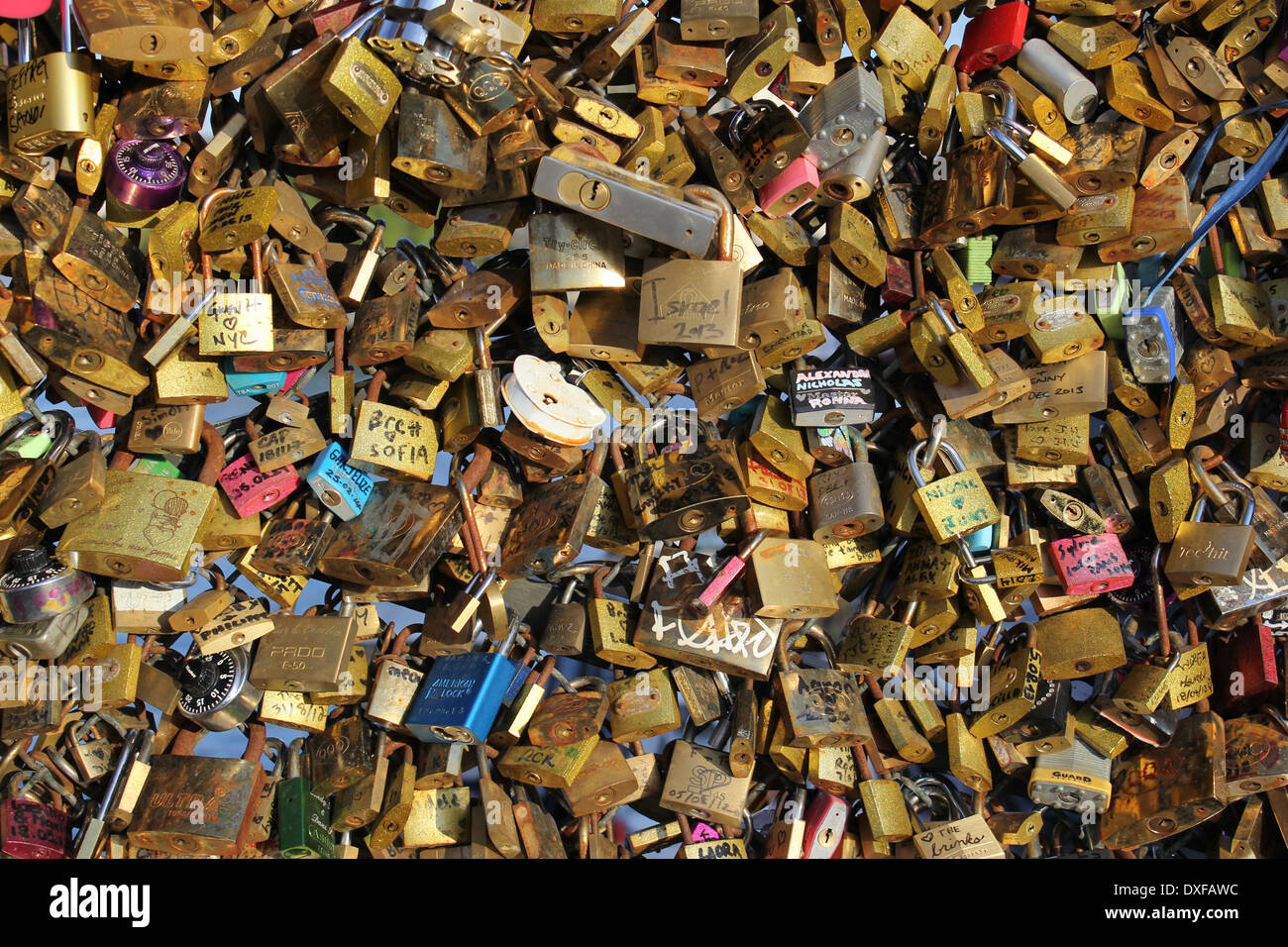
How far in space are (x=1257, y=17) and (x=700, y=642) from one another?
186cm

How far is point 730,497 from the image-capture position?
86.3 inches

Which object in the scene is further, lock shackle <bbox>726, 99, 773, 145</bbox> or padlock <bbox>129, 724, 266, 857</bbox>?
lock shackle <bbox>726, 99, 773, 145</bbox>

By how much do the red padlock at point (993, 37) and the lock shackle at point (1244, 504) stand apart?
113cm

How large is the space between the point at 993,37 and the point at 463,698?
1.80 meters

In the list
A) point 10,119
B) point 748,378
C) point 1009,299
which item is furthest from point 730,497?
point 10,119

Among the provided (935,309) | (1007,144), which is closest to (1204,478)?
(935,309)

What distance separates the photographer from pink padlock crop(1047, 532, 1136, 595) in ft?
8.16

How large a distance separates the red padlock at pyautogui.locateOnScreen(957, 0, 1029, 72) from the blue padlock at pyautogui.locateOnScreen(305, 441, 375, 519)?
5.18ft

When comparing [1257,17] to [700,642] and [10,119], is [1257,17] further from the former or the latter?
[10,119]

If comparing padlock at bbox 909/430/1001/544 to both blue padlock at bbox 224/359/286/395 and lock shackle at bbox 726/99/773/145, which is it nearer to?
lock shackle at bbox 726/99/773/145

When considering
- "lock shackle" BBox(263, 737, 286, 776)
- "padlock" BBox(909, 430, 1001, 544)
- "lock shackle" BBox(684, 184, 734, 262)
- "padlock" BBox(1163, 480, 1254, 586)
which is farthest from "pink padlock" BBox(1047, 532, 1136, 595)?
"lock shackle" BBox(263, 737, 286, 776)

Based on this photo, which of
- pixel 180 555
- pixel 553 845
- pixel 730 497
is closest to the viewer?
pixel 180 555

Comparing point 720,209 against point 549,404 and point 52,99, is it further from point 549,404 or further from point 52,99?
point 52,99

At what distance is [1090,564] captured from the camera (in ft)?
8.20
